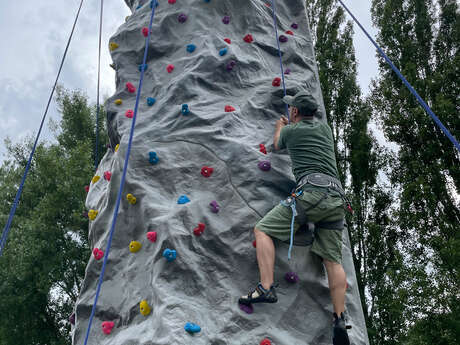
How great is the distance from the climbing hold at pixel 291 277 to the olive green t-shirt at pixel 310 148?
63 centimetres

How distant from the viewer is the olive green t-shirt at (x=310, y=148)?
2943 millimetres

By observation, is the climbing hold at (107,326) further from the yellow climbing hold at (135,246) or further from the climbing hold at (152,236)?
the climbing hold at (152,236)

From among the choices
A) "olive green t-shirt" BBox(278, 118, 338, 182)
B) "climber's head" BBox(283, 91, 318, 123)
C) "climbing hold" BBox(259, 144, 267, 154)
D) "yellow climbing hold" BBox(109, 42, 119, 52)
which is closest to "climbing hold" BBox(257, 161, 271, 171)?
"climbing hold" BBox(259, 144, 267, 154)

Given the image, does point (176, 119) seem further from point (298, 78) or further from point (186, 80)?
point (298, 78)

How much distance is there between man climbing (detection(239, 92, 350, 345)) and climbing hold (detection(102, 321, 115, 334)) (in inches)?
36.4

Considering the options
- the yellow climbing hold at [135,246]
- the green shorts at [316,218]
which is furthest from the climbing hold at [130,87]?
the green shorts at [316,218]

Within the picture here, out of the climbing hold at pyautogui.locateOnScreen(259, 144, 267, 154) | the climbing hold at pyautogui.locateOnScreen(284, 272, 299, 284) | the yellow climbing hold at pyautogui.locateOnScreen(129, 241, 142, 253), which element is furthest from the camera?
the climbing hold at pyautogui.locateOnScreen(259, 144, 267, 154)

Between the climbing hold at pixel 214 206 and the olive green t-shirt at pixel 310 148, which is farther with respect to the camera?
the climbing hold at pixel 214 206

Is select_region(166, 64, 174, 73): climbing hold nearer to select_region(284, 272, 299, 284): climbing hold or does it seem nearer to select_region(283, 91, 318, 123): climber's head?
select_region(283, 91, 318, 123): climber's head

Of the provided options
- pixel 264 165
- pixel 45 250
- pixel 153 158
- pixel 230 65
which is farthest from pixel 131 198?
pixel 45 250

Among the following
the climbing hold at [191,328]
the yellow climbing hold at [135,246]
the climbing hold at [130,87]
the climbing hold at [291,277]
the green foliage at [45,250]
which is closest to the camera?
the climbing hold at [191,328]

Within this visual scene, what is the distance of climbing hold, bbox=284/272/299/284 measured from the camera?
9.55 ft

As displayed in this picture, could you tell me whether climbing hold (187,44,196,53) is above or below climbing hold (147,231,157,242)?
above

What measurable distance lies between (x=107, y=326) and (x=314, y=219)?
5.04 feet
